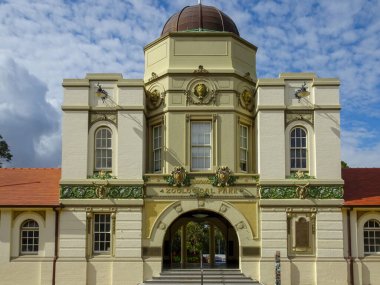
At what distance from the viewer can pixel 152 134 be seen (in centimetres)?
2783

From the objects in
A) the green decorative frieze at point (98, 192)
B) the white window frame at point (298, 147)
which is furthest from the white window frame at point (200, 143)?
the white window frame at point (298, 147)

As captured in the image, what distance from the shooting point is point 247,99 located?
27.5 m

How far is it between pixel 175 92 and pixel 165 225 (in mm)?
5930

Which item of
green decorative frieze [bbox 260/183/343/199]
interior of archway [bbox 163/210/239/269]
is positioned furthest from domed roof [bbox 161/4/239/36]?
interior of archway [bbox 163/210/239/269]

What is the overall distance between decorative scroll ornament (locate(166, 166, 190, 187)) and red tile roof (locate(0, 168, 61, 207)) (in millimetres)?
4945

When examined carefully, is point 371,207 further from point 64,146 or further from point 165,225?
point 64,146

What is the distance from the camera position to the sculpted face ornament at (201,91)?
26.8 m

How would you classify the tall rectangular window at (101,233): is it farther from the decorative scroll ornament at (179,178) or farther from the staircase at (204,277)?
the decorative scroll ornament at (179,178)

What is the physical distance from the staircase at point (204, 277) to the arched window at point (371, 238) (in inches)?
202

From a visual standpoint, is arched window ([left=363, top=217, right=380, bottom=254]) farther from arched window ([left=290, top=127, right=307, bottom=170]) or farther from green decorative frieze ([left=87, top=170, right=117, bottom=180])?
green decorative frieze ([left=87, top=170, right=117, bottom=180])

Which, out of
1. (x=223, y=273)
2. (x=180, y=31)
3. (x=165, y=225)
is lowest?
(x=223, y=273)

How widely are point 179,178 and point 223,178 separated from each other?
1.88 m

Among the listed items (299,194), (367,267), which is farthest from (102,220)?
(367,267)

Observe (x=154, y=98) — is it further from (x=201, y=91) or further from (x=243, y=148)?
(x=243, y=148)
